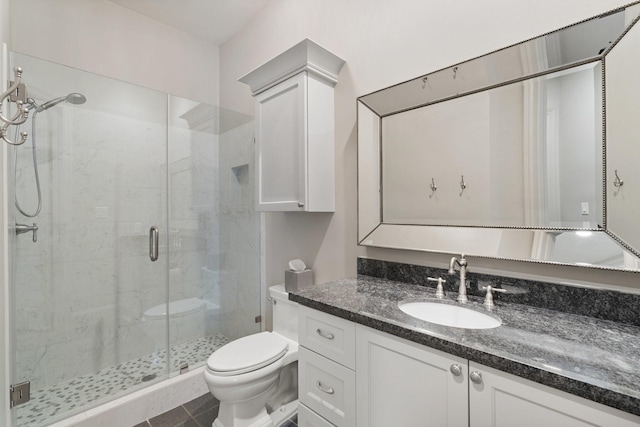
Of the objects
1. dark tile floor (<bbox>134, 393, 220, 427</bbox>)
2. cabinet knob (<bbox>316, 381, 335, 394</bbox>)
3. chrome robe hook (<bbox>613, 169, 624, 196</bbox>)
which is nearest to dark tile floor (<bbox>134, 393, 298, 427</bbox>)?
dark tile floor (<bbox>134, 393, 220, 427</bbox>)

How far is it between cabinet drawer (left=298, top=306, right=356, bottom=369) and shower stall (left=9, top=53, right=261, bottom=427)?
4.05 ft

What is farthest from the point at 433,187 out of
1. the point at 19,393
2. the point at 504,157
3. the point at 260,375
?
the point at 19,393

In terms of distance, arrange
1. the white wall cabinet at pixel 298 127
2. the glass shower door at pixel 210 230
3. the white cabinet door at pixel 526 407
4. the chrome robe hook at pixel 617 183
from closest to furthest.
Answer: the white cabinet door at pixel 526 407, the chrome robe hook at pixel 617 183, the white wall cabinet at pixel 298 127, the glass shower door at pixel 210 230

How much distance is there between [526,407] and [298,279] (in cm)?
128

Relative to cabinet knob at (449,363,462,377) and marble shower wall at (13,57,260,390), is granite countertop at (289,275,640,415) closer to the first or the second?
cabinet knob at (449,363,462,377)

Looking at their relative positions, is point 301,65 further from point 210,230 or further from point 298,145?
point 210,230

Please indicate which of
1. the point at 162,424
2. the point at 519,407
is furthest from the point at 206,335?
the point at 519,407

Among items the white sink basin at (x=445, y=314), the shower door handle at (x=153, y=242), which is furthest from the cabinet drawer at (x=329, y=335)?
the shower door handle at (x=153, y=242)

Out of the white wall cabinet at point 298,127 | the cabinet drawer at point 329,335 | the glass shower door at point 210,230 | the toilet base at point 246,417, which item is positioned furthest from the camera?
the glass shower door at point 210,230

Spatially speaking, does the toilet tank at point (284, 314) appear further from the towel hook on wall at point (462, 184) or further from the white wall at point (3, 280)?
the white wall at point (3, 280)

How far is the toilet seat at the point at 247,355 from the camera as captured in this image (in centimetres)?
145

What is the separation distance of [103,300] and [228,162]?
139 cm

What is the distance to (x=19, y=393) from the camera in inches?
61.5

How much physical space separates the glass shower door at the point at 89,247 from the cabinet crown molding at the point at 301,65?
38.4 inches
